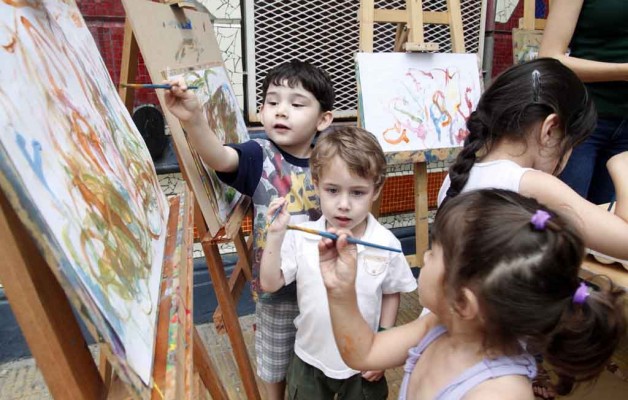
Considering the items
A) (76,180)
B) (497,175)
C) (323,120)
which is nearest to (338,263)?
(76,180)

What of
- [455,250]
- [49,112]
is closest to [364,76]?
[455,250]

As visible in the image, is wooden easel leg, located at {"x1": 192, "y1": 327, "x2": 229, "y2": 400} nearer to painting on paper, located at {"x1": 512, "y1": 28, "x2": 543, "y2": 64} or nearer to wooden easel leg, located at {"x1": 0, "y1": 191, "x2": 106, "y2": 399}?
wooden easel leg, located at {"x1": 0, "y1": 191, "x2": 106, "y2": 399}

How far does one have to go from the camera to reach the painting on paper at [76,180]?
1.70 feet

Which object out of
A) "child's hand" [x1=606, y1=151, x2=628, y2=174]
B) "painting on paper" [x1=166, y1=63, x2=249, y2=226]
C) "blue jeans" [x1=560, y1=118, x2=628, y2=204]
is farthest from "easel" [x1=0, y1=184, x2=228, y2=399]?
"blue jeans" [x1=560, y1=118, x2=628, y2=204]

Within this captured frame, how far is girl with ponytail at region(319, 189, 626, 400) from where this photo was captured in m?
0.72

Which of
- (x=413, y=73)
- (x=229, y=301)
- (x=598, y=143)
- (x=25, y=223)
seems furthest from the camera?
(x=413, y=73)

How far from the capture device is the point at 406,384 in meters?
0.96

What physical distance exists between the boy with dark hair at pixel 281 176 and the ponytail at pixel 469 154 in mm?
430

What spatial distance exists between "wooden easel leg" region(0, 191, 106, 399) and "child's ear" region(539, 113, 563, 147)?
116cm

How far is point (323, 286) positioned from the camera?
1248 millimetres

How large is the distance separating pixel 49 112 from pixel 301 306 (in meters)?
0.82

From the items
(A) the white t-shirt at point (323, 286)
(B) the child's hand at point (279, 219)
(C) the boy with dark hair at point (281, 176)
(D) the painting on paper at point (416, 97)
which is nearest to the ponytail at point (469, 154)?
(A) the white t-shirt at point (323, 286)

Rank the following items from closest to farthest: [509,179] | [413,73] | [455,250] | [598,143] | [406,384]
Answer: [455,250], [406,384], [509,179], [598,143], [413,73]

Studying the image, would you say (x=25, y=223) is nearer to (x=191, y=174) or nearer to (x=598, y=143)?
(x=191, y=174)
